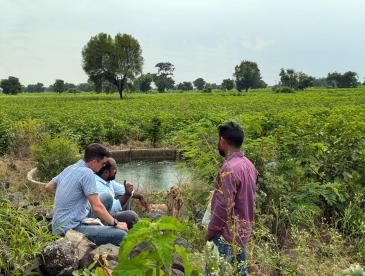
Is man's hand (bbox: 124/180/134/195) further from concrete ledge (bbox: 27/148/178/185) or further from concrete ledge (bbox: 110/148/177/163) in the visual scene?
concrete ledge (bbox: 110/148/177/163)

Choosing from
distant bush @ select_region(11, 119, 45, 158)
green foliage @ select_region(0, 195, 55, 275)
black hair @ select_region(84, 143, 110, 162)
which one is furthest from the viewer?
distant bush @ select_region(11, 119, 45, 158)

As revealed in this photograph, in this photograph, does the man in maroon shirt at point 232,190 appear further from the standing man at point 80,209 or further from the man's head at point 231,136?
the standing man at point 80,209

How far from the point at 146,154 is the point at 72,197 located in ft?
37.6

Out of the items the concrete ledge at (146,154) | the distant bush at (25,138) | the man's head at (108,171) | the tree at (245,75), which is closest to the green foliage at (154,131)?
the concrete ledge at (146,154)

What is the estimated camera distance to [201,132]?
6805mm

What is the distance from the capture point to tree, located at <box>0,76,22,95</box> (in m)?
92.2

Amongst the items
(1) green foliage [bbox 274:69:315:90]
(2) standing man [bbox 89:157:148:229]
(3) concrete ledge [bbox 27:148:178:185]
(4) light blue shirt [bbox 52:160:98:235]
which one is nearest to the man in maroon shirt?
(4) light blue shirt [bbox 52:160:98:235]

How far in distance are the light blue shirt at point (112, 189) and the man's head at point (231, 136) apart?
2.49 meters

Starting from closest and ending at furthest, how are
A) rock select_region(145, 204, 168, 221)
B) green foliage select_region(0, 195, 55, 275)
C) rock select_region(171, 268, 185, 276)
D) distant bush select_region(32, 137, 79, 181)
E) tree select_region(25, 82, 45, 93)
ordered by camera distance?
rock select_region(171, 268, 185, 276)
green foliage select_region(0, 195, 55, 275)
rock select_region(145, 204, 168, 221)
distant bush select_region(32, 137, 79, 181)
tree select_region(25, 82, 45, 93)

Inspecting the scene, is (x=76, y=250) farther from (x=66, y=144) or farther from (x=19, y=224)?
(x=66, y=144)

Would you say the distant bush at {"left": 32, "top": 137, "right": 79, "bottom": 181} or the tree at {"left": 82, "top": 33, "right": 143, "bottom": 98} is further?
the tree at {"left": 82, "top": 33, "right": 143, "bottom": 98}

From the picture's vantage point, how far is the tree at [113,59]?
223ft

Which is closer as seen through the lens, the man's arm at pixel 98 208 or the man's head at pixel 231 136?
the man's head at pixel 231 136

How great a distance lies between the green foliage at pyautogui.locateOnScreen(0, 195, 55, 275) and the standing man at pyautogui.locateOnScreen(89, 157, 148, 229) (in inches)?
34.1
